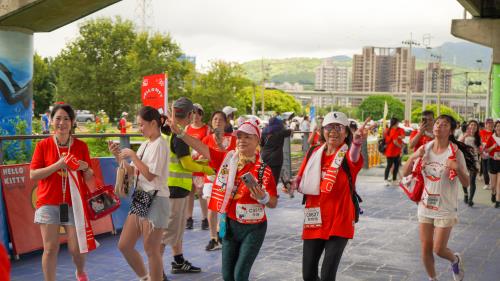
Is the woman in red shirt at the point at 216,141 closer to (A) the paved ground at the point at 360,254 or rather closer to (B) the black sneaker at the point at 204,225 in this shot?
(A) the paved ground at the point at 360,254

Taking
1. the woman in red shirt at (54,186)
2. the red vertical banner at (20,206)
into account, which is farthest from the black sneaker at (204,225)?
the woman in red shirt at (54,186)

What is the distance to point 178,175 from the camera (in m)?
7.41

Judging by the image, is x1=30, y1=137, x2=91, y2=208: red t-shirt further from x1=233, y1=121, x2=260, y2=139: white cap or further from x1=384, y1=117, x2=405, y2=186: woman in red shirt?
x1=384, y1=117, x2=405, y2=186: woman in red shirt

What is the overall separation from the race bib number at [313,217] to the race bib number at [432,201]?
69.0 inches

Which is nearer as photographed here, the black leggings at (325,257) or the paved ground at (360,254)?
the black leggings at (325,257)

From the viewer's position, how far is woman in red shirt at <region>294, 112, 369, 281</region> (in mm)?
5312

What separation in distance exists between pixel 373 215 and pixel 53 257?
7.90 meters

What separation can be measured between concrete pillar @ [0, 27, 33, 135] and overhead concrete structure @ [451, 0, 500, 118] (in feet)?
49.6

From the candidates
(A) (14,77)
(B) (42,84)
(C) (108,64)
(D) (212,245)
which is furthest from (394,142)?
(B) (42,84)

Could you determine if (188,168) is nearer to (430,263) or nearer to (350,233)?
(350,233)

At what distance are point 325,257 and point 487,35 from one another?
65.7 ft

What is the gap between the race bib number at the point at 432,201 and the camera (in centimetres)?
655

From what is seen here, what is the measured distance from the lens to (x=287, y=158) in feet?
58.7

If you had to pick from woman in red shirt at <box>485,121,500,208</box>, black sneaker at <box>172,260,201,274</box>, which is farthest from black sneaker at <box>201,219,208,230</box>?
woman in red shirt at <box>485,121,500,208</box>
